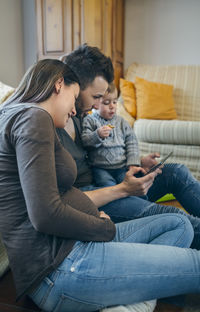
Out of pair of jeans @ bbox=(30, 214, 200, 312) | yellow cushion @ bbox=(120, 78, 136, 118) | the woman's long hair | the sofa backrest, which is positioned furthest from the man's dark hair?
the sofa backrest

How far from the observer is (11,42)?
3.48 metres

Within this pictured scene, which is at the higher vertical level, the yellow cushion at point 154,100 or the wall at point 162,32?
the wall at point 162,32

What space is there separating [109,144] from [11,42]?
2457 millimetres

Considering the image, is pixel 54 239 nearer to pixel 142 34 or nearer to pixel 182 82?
pixel 182 82

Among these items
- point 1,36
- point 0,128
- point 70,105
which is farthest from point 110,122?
point 1,36

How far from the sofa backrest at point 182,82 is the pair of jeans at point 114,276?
267 centimetres

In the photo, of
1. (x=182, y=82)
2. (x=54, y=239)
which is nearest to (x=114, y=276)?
(x=54, y=239)

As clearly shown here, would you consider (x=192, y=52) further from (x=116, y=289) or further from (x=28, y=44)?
(x=116, y=289)

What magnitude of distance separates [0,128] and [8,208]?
21cm

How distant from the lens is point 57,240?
2.68 ft

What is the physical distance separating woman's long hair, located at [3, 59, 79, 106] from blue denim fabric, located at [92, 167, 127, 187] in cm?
66

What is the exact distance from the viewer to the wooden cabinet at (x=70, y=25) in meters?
3.26

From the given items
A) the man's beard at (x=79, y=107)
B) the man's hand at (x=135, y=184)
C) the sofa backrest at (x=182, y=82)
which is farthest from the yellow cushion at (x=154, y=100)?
the man's hand at (x=135, y=184)

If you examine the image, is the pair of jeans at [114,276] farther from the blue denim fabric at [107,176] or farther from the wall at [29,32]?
the wall at [29,32]
